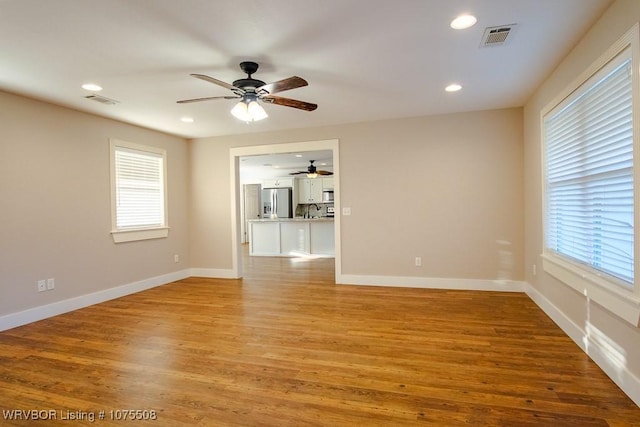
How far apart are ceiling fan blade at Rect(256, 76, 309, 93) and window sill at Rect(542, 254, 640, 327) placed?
266 cm

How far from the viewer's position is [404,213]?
16.5 ft

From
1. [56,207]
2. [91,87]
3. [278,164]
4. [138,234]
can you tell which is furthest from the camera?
[278,164]

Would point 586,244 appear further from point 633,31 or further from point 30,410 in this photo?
point 30,410

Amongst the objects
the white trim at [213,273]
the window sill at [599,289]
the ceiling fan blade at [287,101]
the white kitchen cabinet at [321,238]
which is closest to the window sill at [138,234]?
the white trim at [213,273]

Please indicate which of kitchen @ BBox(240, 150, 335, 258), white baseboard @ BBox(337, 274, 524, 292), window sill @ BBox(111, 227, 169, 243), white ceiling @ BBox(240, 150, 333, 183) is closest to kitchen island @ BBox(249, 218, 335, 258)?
kitchen @ BBox(240, 150, 335, 258)

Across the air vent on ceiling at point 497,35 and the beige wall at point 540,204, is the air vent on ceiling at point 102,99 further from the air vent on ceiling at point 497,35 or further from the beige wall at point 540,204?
the beige wall at point 540,204

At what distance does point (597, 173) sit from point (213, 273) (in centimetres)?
560

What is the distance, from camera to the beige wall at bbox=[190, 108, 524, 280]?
465 centimetres

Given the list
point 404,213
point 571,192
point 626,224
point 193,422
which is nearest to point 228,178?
point 404,213

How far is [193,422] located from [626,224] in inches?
117

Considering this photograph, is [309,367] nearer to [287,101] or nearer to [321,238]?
[287,101]

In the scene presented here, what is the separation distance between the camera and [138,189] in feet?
17.1

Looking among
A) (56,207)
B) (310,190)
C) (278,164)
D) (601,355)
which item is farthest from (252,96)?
(310,190)

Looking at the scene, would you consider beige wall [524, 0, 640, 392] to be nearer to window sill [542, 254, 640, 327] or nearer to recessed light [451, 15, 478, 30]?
window sill [542, 254, 640, 327]
